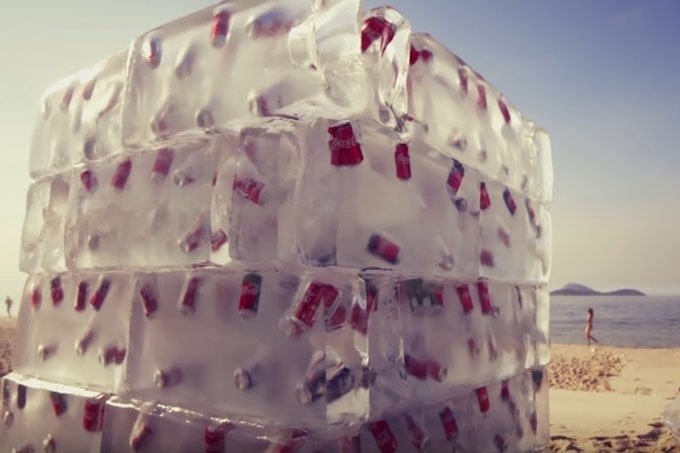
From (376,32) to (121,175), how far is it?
4.16ft

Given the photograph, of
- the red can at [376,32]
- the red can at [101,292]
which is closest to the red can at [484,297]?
the red can at [376,32]

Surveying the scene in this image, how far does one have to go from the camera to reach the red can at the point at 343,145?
192 cm

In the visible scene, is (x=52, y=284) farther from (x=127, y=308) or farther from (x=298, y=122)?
(x=298, y=122)

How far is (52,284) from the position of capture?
2.90m

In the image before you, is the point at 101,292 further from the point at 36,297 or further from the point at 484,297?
the point at 484,297

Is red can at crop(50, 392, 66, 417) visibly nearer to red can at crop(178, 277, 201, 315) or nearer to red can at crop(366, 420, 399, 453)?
red can at crop(178, 277, 201, 315)

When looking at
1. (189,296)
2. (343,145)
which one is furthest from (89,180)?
(343,145)

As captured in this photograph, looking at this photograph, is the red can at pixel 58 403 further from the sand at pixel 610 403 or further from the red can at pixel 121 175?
the sand at pixel 610 403

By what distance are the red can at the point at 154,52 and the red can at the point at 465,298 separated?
1606 mm

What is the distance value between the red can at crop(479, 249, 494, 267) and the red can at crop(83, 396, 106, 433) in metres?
1.81

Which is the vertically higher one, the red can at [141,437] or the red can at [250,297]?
the red can at [250,297]

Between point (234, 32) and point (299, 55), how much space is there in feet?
1.35

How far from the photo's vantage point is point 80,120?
285 cm

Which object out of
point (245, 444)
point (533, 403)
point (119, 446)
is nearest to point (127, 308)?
point (119, 446)
